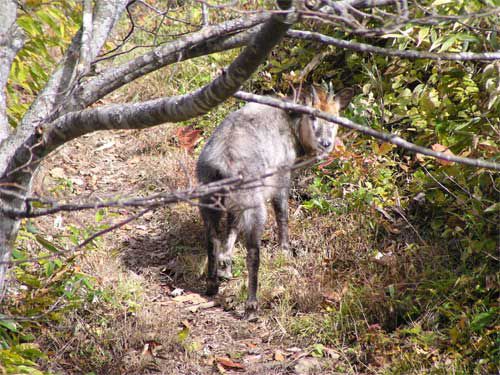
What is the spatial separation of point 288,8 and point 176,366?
10.7 ft

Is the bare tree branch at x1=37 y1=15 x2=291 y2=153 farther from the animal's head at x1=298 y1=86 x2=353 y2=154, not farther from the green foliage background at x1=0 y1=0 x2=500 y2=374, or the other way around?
the animal's head at x1=298 y1=86 x2=353 y2=154

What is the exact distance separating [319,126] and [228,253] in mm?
1665

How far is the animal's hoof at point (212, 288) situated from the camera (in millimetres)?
5777

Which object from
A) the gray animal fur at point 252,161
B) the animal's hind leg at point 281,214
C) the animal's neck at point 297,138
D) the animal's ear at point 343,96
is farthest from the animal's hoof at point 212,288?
the animal's ear at point 343,96

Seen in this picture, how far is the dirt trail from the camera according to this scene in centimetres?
489

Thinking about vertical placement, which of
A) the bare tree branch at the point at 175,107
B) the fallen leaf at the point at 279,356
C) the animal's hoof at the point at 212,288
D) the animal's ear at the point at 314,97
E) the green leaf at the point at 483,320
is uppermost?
the bare tree branch at the point at 175,107

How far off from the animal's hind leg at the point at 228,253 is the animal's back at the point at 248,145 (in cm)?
64

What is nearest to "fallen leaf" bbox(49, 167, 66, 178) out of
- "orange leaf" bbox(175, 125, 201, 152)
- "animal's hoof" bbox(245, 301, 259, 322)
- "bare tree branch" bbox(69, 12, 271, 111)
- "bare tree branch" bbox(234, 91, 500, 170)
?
"orange leaf" bbox(175, 125, 201, 152)

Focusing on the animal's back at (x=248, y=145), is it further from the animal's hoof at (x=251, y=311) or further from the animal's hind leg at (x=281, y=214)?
the animal's hoof at (x=251, y=311)

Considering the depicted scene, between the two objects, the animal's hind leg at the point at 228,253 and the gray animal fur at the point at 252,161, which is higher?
the gray animal fur at the point at 252,161

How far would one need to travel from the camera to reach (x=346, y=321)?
498 centimetres

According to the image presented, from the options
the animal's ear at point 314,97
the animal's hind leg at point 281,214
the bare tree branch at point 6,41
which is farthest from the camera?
the animal's ear at point 314,97

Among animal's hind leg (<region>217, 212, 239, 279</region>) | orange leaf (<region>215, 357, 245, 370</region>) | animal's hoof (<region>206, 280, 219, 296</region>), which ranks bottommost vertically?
orange leaf (<region>215, 357, 245, 370</region>)

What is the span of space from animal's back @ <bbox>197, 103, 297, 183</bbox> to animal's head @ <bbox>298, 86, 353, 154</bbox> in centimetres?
14
